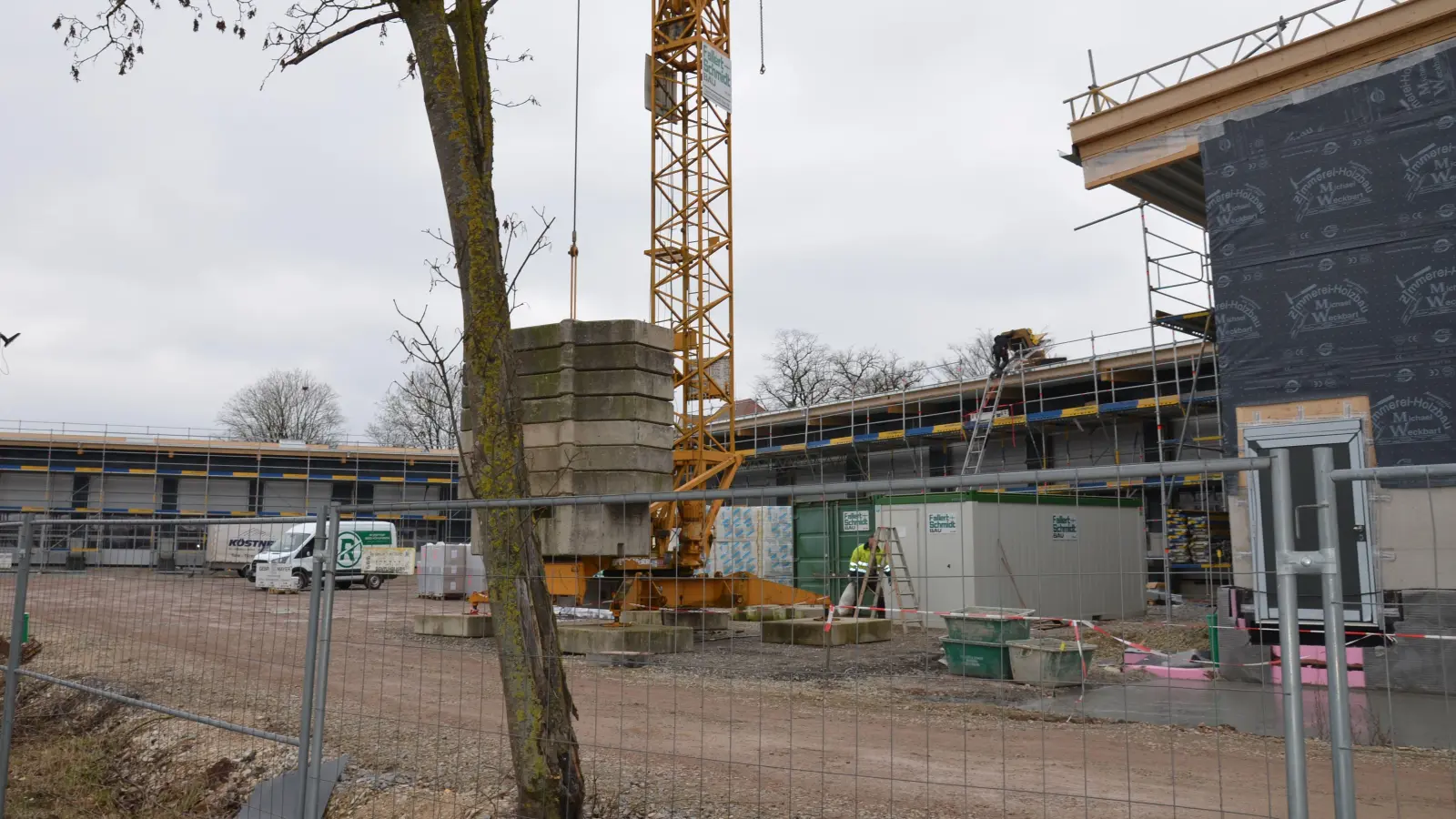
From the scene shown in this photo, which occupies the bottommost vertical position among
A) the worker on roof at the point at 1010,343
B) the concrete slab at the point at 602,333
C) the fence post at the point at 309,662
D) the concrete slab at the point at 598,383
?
the fence post at the point at 309,662

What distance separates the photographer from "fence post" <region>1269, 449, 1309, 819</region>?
10.1 feet

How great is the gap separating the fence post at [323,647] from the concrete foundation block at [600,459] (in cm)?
1032

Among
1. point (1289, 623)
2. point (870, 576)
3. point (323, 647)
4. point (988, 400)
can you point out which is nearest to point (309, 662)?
point (323, 647)

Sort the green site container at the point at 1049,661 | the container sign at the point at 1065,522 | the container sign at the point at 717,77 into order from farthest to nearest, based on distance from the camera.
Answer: the container sign at the point at 717,77 < the container sign at the point at 1065,522 < the green site container at the point at 1049,661

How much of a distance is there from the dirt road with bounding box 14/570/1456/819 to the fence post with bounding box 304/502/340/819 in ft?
2.68

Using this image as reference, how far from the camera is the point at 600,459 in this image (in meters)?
15.9

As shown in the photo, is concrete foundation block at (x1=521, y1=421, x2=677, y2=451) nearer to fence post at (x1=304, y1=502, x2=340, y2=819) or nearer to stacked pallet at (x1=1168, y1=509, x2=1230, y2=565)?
fence post at (x1=304, y1=502, x2=340, y2=819)

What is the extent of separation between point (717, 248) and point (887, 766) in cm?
2159

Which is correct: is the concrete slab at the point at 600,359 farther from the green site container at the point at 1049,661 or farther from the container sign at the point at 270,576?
the green site container at the point at 1049,661

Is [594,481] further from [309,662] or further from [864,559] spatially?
[309,662]

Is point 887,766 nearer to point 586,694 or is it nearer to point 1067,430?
point 586,694

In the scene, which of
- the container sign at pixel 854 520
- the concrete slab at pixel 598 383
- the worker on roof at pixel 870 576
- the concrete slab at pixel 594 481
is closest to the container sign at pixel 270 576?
the concrete slab at pixel 594 481

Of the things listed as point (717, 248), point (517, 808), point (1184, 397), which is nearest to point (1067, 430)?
point (1184, 397)

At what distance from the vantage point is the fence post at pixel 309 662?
5020 millimetres
